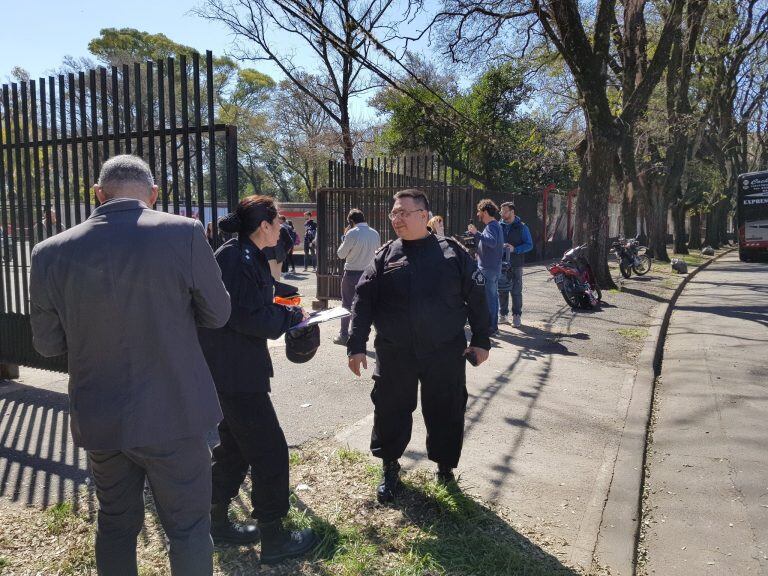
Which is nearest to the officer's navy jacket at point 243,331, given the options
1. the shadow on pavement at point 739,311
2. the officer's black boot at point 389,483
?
the officer's black boot at point 389,483

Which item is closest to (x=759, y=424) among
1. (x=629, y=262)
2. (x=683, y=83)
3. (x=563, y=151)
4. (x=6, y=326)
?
(x=6, y=326)

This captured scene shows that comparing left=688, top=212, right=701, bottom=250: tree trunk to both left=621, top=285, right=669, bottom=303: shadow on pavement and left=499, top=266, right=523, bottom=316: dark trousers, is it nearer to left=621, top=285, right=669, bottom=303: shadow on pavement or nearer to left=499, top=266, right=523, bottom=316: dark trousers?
left=621, top=285, right=669, bottom=303: shadow on pavement

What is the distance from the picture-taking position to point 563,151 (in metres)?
23.9

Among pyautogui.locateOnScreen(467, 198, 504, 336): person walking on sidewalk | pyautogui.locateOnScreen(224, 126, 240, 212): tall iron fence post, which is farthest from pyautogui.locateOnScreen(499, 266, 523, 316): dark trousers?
pyautogui.locateOnScreen(224, 126, 240, 212): tall iron fence post

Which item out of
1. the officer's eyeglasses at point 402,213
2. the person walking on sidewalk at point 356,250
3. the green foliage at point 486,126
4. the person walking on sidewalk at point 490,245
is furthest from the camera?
the green foliage at point 486,126

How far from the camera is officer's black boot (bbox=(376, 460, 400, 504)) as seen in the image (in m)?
3.69

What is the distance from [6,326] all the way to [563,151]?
21560 mm

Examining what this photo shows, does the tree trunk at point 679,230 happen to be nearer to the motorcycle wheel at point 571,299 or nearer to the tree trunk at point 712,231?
the tree trunk at point 712,231

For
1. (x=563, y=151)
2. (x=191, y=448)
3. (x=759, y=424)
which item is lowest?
(x=759, y=424)

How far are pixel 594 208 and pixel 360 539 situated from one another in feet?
39.3

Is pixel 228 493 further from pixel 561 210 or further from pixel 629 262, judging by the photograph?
pixel 561 210

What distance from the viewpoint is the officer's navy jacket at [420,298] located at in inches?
141

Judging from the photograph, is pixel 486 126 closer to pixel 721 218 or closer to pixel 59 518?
pixel 721 218

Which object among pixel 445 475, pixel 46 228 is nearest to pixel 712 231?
pixel 445 475
